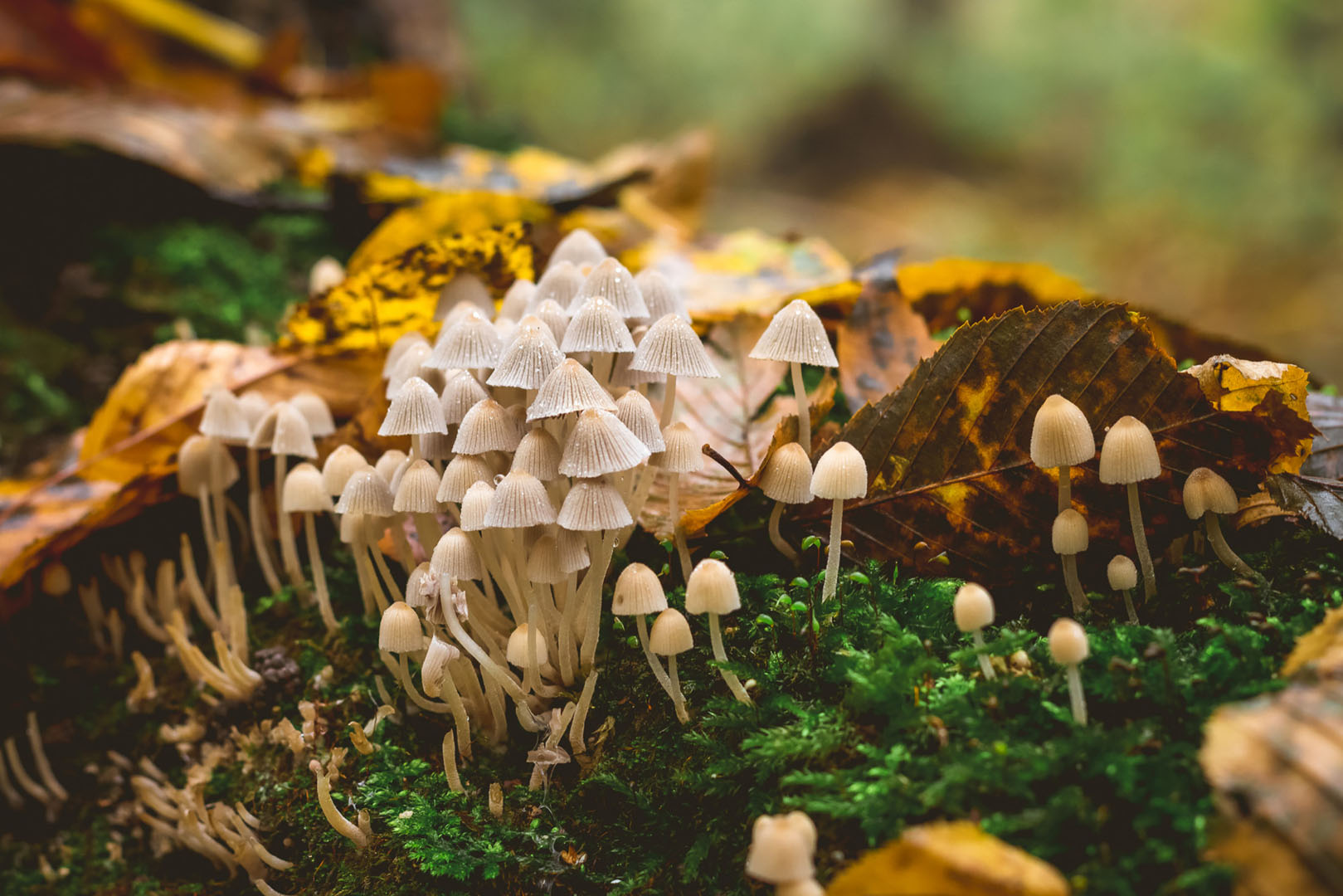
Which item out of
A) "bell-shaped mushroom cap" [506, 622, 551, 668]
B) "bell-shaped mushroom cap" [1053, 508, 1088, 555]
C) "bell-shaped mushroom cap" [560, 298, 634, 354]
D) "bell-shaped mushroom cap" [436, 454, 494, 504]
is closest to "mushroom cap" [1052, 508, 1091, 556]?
"bell-shaped mushroom cap" [1053, 508, 1088, 555]

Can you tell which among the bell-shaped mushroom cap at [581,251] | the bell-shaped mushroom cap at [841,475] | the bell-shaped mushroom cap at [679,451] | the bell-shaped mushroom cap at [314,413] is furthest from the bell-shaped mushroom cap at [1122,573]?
the bell-shaped mushroom cap at [314,413]

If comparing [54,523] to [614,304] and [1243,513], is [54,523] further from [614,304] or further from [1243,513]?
[1243,513]

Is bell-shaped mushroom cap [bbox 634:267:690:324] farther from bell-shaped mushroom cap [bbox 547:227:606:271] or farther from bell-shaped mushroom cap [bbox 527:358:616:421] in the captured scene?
bell-shaped mushroom cap [bbox 527:358:616:421]

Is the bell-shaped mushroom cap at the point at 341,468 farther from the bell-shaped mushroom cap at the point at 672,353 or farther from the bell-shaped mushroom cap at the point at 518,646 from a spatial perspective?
the bell-shaped mushroom cap at the point at 672,353

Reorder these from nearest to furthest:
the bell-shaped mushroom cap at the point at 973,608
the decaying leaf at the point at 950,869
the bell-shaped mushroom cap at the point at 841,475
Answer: the decaying leaf at the point at 950,869, the bell-shaped mushroom cap at the point at 973,608, the bell-shaped mushroom cap at the point at 841,475

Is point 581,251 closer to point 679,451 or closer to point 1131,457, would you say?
point 679,451

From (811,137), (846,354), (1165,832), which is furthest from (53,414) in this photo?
(811,137)

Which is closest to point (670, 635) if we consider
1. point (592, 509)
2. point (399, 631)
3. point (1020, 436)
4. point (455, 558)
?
point (592, 509)
